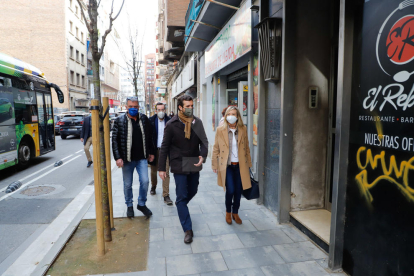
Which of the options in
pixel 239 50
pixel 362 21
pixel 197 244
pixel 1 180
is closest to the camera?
pixel 362 21

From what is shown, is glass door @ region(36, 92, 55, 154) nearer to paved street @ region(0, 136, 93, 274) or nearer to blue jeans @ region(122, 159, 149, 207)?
paved street @ region(0, 136, 93, 274)

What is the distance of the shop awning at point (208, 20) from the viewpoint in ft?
25.7

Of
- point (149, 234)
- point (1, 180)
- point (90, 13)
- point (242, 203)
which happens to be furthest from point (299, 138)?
point (1, 180)

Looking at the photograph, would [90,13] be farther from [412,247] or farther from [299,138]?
[412,247]

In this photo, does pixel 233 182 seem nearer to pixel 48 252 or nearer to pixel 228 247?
pixel 228 247

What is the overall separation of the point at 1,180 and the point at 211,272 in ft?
23.9

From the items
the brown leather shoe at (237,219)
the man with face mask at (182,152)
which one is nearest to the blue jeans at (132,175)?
the man with face mask at (182,152)

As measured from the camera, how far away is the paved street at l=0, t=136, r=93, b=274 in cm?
404

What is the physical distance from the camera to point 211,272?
9.98ft

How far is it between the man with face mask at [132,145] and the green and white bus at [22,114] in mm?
5152

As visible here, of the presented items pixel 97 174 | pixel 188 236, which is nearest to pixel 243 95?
pixel 188 236

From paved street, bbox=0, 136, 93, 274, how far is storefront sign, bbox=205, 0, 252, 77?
480 centimetres

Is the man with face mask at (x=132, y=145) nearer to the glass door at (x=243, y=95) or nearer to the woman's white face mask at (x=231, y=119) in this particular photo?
the woman's white face mask at (x=231, y=119)

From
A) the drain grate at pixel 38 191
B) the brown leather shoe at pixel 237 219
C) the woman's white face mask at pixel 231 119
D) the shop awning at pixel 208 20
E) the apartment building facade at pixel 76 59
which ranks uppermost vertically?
the apartment building facade at pixel 76 59
